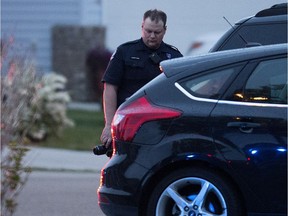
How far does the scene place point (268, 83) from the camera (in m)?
6.77

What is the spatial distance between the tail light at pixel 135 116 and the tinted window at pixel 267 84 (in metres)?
0.53

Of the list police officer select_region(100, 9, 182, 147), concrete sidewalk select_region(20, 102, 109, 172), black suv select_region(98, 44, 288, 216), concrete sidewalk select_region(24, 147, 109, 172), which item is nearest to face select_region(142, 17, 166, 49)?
police officer select_region(100, 9, 182, 147)

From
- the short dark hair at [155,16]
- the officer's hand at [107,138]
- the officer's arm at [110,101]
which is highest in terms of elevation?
the short dark hair at [155,16]

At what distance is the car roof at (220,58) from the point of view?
681 centimetres

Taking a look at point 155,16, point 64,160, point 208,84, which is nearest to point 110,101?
point 155,16

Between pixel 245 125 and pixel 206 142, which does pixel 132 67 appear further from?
pixel 245 125

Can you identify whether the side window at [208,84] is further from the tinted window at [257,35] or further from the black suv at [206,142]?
the tinted window at [257,35]

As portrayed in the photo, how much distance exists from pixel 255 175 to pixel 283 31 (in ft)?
5.70

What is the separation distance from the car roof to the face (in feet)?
2.85

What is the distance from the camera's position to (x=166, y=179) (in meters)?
6.75

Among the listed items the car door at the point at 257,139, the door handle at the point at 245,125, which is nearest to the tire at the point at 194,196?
the car door at the point at 257,139

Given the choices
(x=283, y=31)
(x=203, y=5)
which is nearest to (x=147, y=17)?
(x=283, y=31)

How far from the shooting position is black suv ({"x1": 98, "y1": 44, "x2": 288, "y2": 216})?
21.5 ft

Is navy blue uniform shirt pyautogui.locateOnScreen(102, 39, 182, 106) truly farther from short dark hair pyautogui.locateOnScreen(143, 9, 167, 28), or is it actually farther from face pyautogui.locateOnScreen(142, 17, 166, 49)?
short dark hair pyautogui.locateOnScreen(143, 9, 167, 28)
